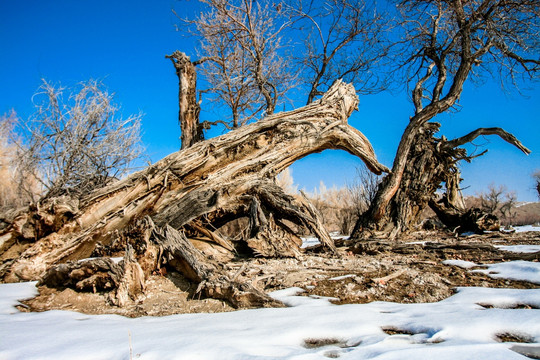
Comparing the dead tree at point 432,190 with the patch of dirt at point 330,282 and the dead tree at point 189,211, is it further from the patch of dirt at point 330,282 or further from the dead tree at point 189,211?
the patch of dirt at point 330,282

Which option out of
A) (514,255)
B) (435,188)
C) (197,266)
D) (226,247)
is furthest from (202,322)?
(435,188)

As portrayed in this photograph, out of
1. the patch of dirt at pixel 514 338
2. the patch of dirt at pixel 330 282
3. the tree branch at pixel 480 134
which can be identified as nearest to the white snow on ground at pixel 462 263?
the patch of dirt at pixel 330 282

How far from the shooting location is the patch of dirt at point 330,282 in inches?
117

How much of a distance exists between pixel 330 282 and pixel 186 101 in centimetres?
560

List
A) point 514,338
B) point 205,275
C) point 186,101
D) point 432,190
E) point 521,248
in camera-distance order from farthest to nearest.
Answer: point 432,190 → point 186,101 → point 521,248 → point 205,275 → point 514,338

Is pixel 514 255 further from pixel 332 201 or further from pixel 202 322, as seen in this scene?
pixel 332 201

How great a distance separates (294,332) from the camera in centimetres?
204

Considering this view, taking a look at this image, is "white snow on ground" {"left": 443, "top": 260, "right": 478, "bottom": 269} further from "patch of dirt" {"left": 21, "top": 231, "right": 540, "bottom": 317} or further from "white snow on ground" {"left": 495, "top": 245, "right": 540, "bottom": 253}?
"white snow on ground" {"left": 495, "top": 245, "right": 540, "bottom": 253}

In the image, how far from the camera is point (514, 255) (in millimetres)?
4371

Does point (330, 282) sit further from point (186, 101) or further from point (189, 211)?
point (186, 101)

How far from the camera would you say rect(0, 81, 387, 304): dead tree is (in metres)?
4.31

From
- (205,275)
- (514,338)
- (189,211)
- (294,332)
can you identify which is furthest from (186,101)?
(514,338)

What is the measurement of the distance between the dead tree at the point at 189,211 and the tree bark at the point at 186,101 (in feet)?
6.34

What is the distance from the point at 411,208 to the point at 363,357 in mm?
6474
